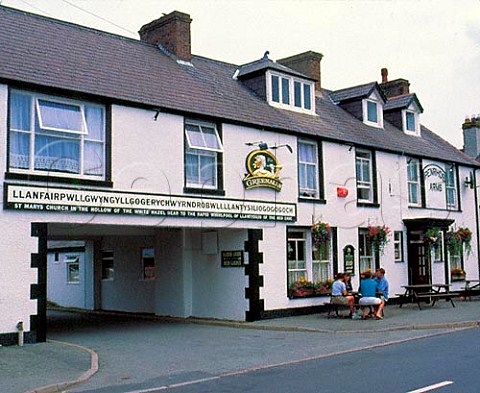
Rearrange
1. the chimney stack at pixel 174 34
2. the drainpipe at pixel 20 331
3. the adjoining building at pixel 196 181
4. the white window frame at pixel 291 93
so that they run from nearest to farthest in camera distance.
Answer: the drainpipe at pixel 20 331 < the adjoining building at pixel 196 181 < the chimney stack at pixel 174 34 < the white window frame at pixel 291 93

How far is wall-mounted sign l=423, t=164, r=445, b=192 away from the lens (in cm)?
2654

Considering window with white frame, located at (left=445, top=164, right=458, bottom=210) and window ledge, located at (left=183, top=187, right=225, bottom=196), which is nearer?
window ledge, located at (left=183, top=187, right=225, bottom=196)

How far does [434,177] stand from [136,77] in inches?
558

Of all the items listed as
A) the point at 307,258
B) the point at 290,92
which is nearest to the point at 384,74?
the point at 290,92

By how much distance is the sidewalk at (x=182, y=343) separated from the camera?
36.7 feet

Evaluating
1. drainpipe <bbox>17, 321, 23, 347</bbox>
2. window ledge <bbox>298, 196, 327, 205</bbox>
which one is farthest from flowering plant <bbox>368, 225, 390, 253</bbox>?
drainpipe <bbox>17, 321, 23, 347</bbox>

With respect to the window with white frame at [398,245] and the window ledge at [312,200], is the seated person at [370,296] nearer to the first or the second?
the window ledge at [312,200]

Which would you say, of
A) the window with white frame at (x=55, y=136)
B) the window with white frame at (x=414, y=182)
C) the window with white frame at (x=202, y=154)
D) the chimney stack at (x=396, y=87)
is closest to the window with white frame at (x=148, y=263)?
the window with white frame at (x=202, y=154)

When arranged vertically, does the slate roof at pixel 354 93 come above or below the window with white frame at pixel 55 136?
above

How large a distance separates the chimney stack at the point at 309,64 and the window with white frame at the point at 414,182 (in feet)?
16.1

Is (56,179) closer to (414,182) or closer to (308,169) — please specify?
(308,169)

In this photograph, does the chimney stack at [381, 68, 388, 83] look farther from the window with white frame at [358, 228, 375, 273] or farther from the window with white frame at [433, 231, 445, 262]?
the window with white frame at [358, 228, 375, 273]

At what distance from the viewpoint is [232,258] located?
64.6ft

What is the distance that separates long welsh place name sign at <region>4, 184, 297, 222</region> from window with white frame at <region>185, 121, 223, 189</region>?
0.68 m
